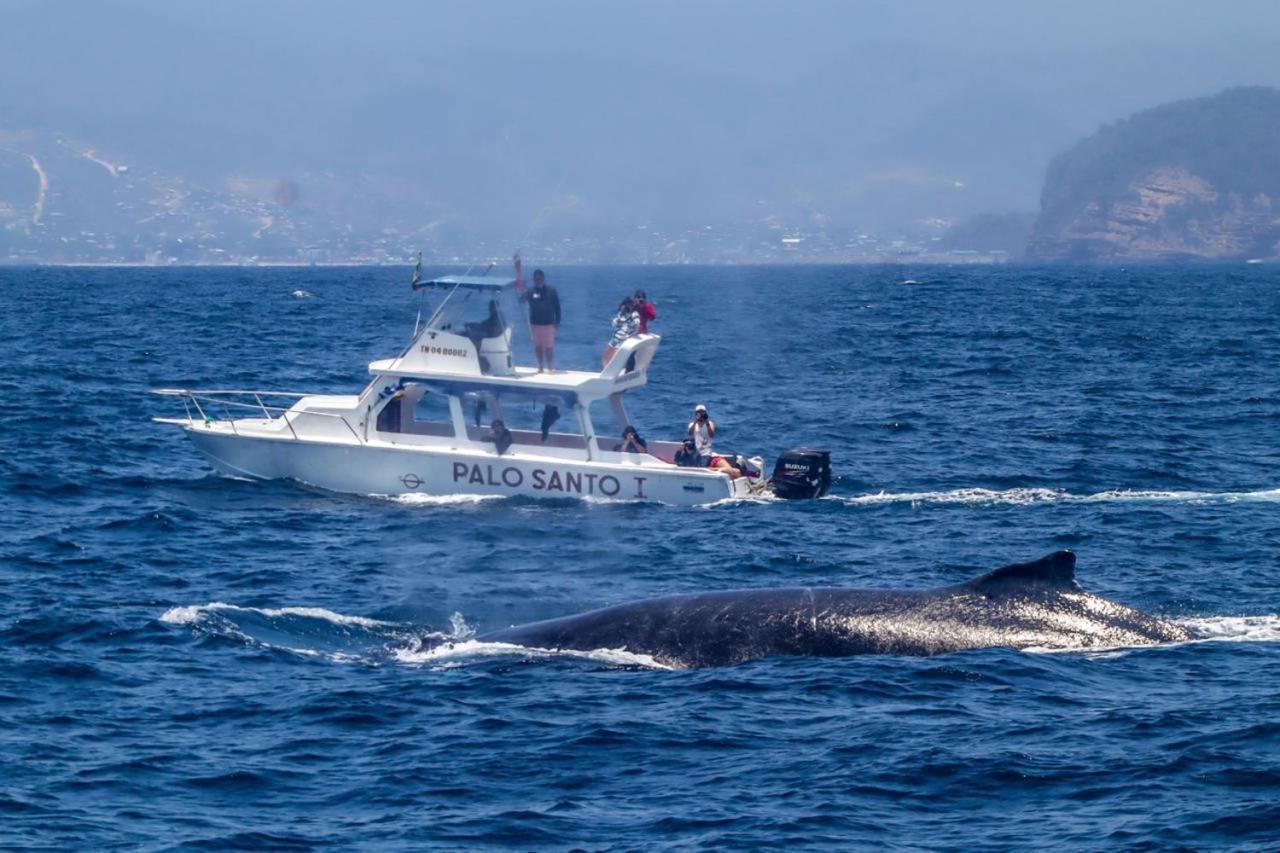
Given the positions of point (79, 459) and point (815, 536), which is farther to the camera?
point (79, 459)

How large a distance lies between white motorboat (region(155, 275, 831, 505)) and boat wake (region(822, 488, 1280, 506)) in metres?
1.17

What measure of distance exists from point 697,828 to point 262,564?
40.1 feet

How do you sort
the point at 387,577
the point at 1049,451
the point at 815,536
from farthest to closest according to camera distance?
the point at 1049,451, the point at 815,536, the point at 387,577

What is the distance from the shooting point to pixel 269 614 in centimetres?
2102

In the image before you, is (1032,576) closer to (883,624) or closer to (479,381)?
(883,624)

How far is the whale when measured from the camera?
18.2 meters

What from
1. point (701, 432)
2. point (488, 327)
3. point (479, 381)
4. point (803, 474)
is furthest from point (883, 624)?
point (488, 327)

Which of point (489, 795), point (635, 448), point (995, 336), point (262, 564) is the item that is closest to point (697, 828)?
point (489, 795)

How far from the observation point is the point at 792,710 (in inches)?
661

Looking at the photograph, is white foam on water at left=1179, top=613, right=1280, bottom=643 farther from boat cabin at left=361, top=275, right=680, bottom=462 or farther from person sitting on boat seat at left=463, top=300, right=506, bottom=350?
person sitting on boat seat at left=463, top=300, right=506, bottom=350

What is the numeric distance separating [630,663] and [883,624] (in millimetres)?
2743

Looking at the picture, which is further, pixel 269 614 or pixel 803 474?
pixel 803 474

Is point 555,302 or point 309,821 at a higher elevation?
point 555,302

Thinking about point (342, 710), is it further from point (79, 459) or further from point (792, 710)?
point (79, 459)
